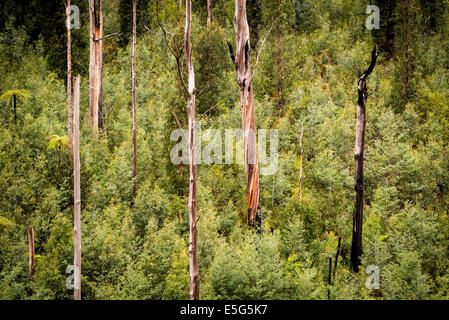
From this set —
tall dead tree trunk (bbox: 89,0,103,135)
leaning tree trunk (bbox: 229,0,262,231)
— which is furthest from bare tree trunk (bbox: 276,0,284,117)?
leaning tree trunk (bbox: 229,0,262,231)

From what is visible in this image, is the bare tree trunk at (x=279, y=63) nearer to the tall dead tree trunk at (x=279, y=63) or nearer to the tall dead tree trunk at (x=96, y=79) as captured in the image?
the tall dead tree trunk at (x=279, y=63)

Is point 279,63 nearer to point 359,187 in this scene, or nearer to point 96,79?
point 96,79

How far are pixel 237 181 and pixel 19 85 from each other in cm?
1509

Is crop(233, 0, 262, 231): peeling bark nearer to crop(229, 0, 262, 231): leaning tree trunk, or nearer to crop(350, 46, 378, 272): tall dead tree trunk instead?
crop(229, 0, 262, 231): leaning tree trunk

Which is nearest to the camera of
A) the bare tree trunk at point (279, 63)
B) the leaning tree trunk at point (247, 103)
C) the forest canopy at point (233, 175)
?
the forest canopy at point (233, 175)

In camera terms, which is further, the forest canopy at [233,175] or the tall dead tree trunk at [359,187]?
the tall dead tree trunk at [359,187]

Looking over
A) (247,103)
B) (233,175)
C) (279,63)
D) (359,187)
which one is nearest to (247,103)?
(247,103)

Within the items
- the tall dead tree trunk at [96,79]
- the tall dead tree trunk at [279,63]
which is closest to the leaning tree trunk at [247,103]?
the tall dead tree trunk at [96,79]

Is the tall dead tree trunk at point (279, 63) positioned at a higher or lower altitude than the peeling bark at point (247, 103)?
higher

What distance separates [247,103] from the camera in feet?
36.1

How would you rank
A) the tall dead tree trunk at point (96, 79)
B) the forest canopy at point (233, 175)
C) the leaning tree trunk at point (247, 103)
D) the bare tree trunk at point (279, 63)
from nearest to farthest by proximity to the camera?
the forest canopy at point (233, 175)
the leaning tree trunk at point (247, 103)
the tall dead tree trunk at point (96, 79)
the bare tree trunk at point (279, 63)

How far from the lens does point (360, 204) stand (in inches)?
433

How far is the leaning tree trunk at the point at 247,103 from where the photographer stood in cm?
1079
